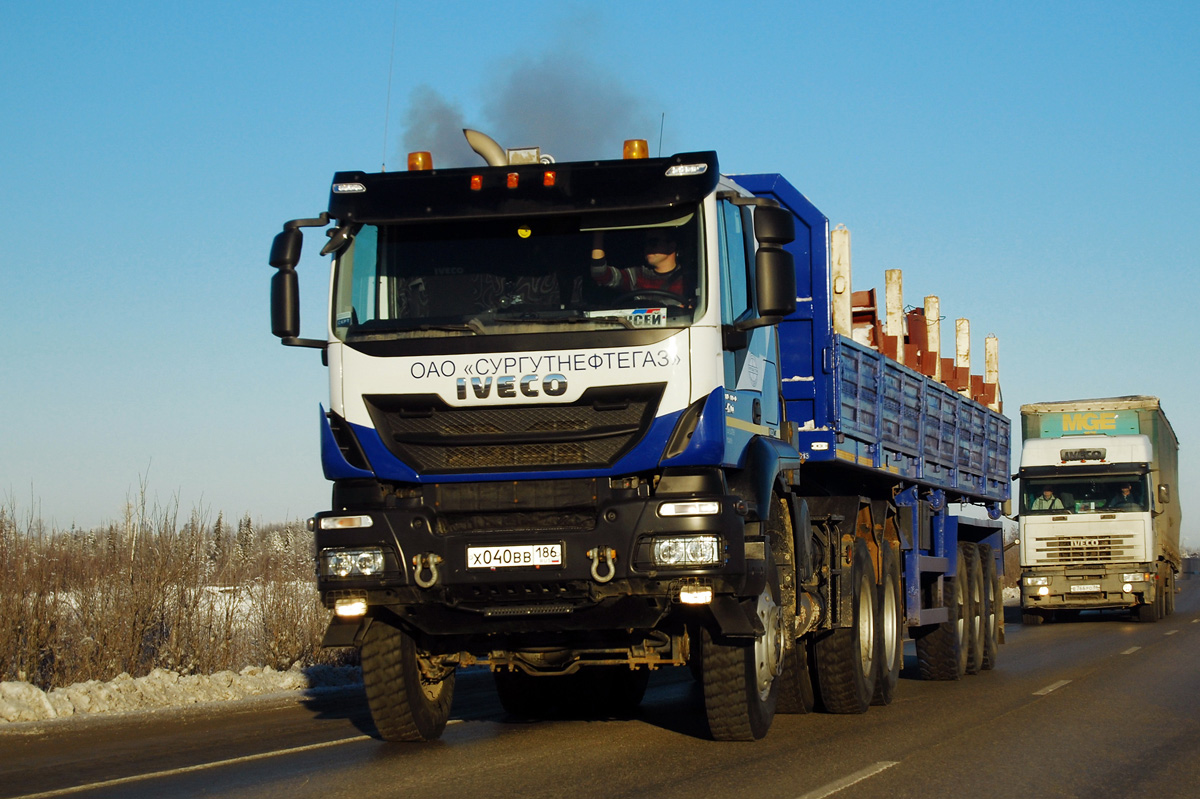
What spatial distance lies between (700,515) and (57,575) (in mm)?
9602

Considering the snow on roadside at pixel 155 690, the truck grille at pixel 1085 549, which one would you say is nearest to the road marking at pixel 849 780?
the snow on roadside at pixel 155 690

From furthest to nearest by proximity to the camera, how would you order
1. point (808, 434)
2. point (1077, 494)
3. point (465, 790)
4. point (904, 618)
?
point (1077, 494) → point (904, 618) → point (808, 434) → point (465, 790)

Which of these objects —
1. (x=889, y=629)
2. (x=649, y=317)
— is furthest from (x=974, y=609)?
(x=649, y=317)

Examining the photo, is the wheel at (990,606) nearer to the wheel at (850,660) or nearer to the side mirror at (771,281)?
the wheel at (850,660)

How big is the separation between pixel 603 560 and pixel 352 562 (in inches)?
59.4

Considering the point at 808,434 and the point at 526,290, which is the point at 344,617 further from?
the point at 808,434

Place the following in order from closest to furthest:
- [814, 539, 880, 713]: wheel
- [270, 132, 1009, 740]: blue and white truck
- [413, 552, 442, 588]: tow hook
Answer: [270, 132, 1009, 740]: blue and white truck < [413, 552, 442, 588]: tow hook < [814, 539, 880, 713]: wheel

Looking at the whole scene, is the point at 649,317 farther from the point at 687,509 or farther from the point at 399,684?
the point at 399,684

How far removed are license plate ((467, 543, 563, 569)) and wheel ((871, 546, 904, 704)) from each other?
514cm

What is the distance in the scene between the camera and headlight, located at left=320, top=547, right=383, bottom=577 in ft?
27.3

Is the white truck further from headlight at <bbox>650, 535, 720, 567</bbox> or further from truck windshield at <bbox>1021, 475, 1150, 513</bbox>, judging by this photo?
headlight at <bbox>650, 535, 720, 567</bbox>

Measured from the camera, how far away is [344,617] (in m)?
8.65

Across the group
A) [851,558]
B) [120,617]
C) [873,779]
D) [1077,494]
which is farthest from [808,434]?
[1077,494]

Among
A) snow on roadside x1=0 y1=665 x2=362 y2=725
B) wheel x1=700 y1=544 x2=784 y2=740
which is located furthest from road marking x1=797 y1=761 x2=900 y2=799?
snow on roadside x1=0 y1=665 x2=362 y2=725
